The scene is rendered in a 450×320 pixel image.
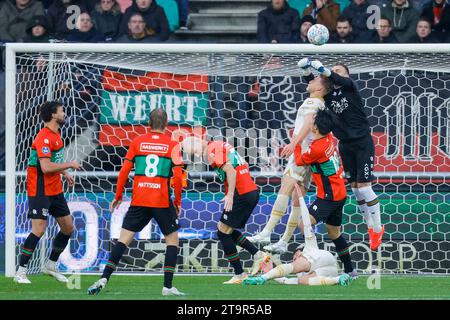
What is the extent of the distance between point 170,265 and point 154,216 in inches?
17.1

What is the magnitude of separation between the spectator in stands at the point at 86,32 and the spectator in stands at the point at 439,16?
423 centimetres

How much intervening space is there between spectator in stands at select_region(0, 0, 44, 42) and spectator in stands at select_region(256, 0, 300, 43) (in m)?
3.07

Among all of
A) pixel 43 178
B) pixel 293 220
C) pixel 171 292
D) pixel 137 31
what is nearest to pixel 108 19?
pixel 137 31

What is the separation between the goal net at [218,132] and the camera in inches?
471

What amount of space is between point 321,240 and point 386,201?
84 cm

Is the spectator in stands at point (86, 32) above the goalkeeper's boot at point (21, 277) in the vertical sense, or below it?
above

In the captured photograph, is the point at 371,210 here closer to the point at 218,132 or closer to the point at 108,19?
the point at 218,132

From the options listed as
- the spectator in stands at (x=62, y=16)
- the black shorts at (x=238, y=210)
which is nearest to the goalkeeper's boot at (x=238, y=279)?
the black shorts at (x=238, y=210)

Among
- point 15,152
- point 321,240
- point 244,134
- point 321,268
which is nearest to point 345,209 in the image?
point 321,240

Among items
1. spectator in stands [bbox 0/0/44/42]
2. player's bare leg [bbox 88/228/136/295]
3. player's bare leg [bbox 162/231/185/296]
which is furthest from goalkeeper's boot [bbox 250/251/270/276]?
spectator in stands [bbox 0/0/44/42]

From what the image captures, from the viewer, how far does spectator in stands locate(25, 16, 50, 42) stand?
1431 cm

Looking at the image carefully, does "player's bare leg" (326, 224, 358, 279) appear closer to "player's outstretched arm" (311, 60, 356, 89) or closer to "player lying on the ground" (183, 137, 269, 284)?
"player lying on the ground" (183, 137, 269, 284)

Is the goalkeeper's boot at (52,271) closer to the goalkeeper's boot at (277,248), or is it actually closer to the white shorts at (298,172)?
the goalkeeper's boot at (277,248)

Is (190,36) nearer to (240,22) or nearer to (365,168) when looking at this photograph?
(240,22)
